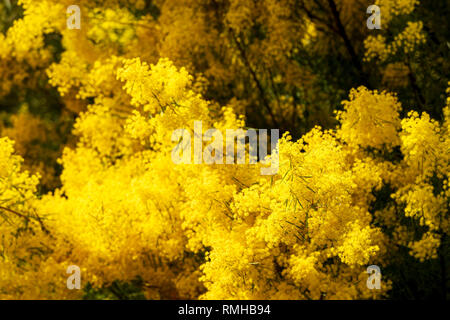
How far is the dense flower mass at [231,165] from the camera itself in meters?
2.77

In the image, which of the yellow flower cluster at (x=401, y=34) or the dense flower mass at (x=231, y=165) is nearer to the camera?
the dense flower mass at (x=231, y=165)

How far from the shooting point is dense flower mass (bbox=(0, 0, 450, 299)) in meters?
2.77

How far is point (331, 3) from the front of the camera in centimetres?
391

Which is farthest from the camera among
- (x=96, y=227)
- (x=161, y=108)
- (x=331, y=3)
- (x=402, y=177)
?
(x=331, y=3)

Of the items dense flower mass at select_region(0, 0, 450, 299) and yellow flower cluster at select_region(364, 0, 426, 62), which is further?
yellow flower cluster at select_region(364, 0, 426, 62)

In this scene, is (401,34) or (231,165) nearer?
(231,165)

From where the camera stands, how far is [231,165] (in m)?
3.05

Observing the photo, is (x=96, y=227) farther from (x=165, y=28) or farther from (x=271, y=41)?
(x=271, y=41)

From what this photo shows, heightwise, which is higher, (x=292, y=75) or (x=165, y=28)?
(x=165, y=28)

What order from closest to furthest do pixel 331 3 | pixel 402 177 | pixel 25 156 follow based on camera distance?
pixel 402 177 → pixel 331 3 → pixel 25 156

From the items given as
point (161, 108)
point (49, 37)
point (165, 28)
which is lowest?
point (161, 108)

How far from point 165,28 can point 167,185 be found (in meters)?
1.42
